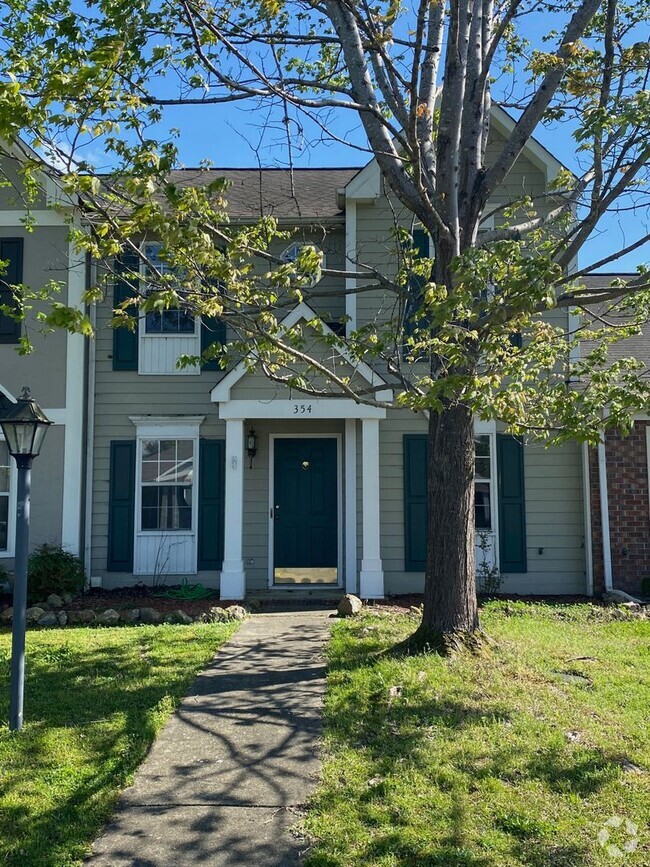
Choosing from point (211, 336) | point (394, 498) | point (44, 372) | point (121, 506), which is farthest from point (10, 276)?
point (394, 498)

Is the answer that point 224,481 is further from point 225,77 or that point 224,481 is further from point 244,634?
point 225,77

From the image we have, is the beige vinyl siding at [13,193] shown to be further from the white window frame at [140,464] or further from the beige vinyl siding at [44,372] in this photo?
the white window frame at [140,464]

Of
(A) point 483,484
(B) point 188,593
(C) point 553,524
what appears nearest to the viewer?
(B) point 188,593

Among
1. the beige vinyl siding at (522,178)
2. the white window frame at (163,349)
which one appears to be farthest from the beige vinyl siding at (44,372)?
the beige vinyl siding at (522,178)

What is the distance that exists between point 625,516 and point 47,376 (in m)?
8.81

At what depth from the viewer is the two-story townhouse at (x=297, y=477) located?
1095cm

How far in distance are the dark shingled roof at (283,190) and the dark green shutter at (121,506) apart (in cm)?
402

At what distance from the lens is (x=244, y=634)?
25.9ft

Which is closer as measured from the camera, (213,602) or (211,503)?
(213,602)

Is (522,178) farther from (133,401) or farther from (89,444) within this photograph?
(89,444)

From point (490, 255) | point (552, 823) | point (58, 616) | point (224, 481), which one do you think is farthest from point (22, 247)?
point (552, 823)

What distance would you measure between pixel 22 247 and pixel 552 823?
10676mm

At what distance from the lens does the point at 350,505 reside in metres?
10.6

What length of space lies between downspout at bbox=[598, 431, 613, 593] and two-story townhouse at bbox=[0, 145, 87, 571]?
7.62m
